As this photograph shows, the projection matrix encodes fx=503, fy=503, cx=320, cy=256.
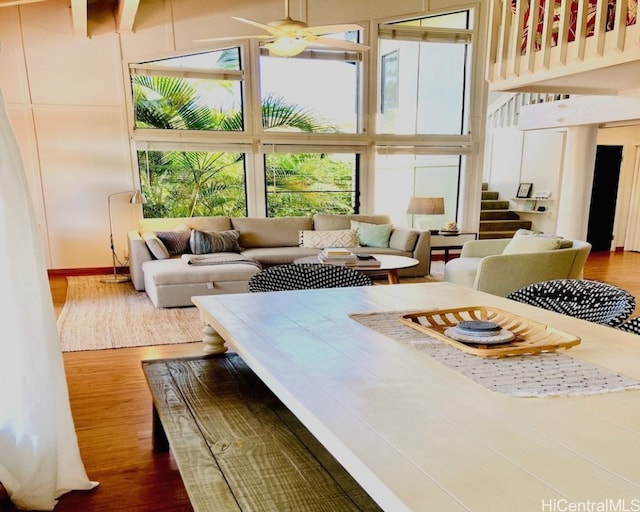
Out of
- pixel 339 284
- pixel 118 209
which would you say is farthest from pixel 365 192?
pixel 339 284

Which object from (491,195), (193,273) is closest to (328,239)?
(193,273)

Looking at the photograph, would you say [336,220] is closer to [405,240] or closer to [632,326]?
[405,240]

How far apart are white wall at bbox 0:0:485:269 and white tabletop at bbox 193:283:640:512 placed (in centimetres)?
512

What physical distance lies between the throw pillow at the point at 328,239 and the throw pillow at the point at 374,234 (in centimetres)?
11

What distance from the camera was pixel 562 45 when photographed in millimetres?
3529

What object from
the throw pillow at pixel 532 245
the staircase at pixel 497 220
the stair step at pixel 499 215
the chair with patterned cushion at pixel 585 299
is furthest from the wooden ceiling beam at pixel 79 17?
the stair step at pixel 499 215

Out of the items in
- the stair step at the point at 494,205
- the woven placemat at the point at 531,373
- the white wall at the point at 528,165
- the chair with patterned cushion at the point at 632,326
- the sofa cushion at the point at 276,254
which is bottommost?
the sofa cushion at the point at 276,254

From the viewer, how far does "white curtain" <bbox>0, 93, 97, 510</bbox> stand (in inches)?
64.0

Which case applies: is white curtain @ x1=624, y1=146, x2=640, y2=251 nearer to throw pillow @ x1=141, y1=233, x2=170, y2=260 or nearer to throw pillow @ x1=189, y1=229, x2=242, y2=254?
throw pillow @ x1=189, y1=229, x2=242, y2=254

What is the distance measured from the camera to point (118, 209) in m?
6.18

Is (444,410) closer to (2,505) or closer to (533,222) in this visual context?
(2,505)

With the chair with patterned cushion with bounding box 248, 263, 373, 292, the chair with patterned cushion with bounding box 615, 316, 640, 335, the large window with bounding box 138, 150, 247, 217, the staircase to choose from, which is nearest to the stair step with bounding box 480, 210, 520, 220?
the staircase

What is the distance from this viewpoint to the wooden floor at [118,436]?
1915 millimetres

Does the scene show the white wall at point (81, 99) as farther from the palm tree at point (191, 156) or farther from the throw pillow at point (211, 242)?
the throw pillow at point (211, 242)
